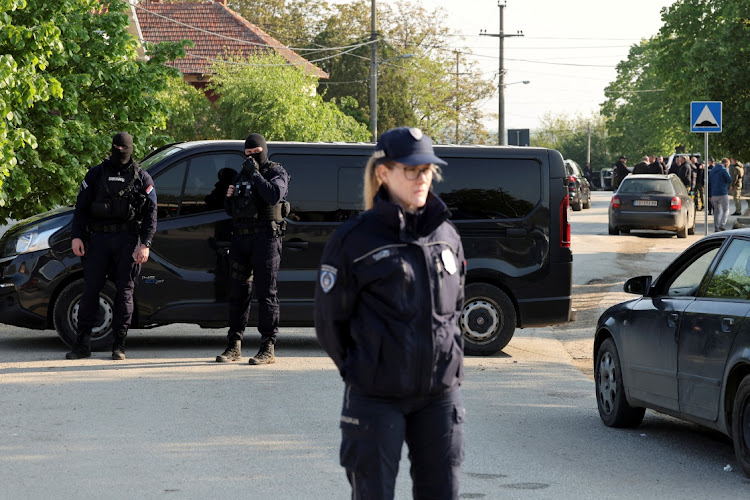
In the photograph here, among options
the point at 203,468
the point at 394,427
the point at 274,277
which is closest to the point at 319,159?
the point at 274,277

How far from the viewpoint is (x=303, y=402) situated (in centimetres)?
865

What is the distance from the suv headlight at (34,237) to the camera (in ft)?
36.1

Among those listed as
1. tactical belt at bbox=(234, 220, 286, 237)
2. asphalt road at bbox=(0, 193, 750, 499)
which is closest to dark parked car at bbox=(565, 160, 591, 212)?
asphalt road at bbox=(0, 193, 750, 499)

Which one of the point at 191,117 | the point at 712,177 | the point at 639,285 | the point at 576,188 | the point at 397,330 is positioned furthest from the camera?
the point at 576,188

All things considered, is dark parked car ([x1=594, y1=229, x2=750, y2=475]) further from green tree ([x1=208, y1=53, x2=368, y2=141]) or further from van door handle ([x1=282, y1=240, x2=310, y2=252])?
green tree ([x1=208, y1=53, x2=368, y2=141])

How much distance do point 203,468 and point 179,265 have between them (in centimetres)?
460

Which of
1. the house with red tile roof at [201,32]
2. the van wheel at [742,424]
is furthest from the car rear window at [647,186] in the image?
the house with red tile roof at [201,32]

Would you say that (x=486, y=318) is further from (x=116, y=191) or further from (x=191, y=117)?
(x=191, y=117)

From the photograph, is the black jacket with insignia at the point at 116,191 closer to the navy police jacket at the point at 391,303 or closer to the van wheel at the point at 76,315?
the van wheel at the point at 76,315

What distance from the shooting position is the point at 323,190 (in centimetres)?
1113

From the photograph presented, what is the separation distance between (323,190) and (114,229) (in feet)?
6.37

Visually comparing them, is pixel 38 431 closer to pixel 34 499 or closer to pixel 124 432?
pixel 124 432

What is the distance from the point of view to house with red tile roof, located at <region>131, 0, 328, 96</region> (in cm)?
5825

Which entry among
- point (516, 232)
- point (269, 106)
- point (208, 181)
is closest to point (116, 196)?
point (208, 181)
